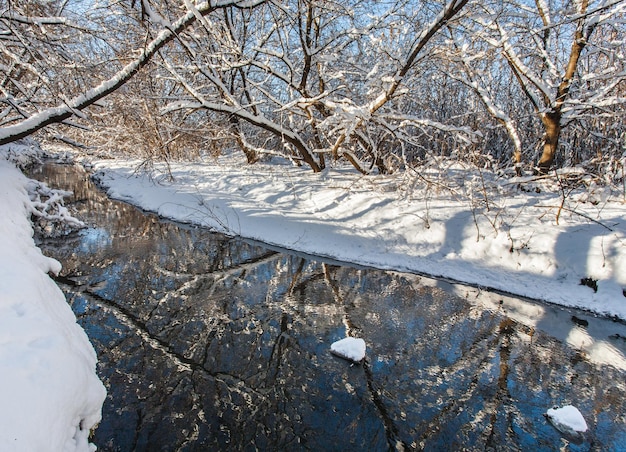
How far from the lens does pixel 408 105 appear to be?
47.7ft

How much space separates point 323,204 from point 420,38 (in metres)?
4.48

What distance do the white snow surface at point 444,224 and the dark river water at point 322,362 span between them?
68 cm

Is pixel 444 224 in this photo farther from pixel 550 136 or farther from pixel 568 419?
pixel 568 419

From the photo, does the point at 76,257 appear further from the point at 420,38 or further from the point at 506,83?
the point at 506,83

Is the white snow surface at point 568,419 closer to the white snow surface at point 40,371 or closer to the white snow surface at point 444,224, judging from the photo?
the white snow surface at point 444,224

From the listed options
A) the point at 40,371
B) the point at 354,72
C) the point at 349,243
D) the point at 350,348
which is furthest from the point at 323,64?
the point at 40,371

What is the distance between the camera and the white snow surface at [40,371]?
2.22 m

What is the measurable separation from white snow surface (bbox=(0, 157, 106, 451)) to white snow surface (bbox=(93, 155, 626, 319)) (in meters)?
5.57

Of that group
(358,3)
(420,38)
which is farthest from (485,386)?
(358,3)

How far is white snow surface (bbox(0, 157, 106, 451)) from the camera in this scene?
87.4 inches

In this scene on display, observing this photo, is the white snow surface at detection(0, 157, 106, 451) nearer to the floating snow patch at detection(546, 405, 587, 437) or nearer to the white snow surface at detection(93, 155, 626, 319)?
the floating snow patch at detection(546, 405, 587, 437)

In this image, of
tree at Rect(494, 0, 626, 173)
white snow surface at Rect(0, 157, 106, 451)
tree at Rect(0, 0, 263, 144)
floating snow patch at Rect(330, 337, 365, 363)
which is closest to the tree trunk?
tree at Rect(494, 0, 626, 173)

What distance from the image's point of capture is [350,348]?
15.7 ft

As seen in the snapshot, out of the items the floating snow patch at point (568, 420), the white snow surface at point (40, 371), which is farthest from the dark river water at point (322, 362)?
the white snow surface at point (40, 371)
